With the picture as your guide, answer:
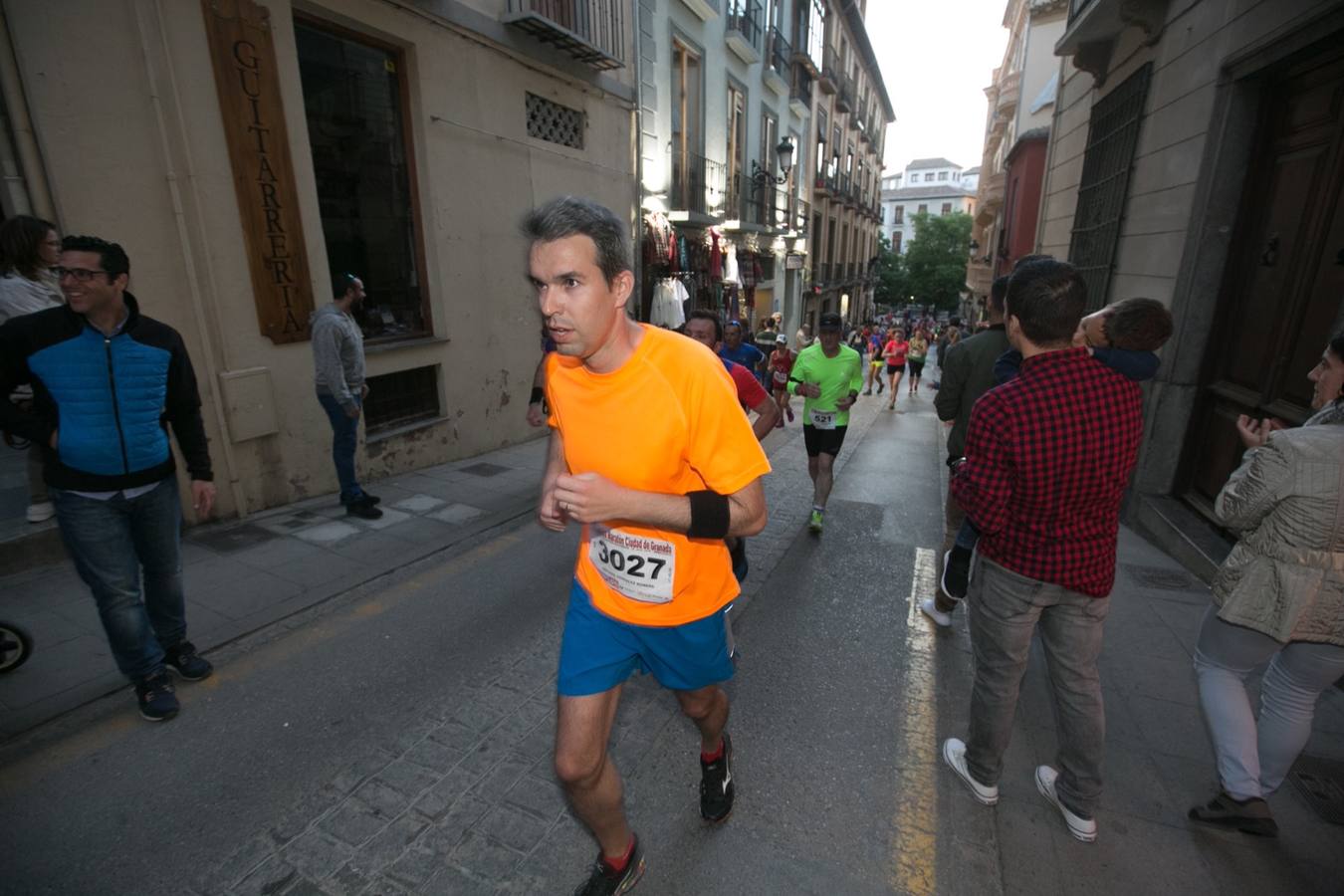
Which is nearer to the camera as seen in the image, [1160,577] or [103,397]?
[103,397]

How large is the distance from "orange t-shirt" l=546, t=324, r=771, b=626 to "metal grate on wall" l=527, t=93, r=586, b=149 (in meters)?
8.00

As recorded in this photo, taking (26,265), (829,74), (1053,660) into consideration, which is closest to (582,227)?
(1053,660)

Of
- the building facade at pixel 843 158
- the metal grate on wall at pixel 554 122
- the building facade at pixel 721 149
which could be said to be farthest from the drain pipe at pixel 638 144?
the building facade at pixel 843 158

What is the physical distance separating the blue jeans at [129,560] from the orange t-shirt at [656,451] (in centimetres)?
226

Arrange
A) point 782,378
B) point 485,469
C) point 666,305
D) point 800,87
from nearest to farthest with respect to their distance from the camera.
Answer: point 782,378 < point 485,469 < point 666,305 < point 800,87

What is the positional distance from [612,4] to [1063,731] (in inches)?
442

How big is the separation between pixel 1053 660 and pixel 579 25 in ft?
32.7

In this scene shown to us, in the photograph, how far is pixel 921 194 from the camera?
3374 inches

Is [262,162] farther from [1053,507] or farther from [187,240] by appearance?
[1053,507]

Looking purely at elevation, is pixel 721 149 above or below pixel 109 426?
above

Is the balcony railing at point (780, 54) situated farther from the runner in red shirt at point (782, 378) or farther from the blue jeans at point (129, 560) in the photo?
the blue jeans at point (129, 560)

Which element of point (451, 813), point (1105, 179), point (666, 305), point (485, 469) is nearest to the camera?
point (451, 813)

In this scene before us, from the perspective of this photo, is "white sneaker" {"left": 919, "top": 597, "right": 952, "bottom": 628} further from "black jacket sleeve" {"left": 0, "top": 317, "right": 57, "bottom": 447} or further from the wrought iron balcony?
the wrought iron balcony

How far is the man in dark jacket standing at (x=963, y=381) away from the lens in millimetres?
3832
